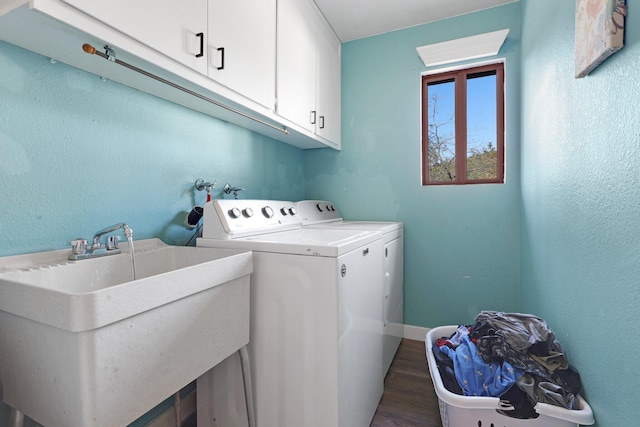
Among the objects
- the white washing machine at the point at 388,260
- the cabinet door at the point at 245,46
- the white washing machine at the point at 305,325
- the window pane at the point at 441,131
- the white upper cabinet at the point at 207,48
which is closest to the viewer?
the white upper cabinet at the point at 207,48

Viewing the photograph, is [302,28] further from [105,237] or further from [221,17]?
[105,237]

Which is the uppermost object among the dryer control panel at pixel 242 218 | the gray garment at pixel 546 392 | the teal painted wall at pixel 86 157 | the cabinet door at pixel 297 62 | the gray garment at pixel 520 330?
the cabinet door at pixel 297 62

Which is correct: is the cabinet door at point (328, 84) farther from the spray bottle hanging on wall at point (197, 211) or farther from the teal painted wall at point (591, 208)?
the teal painted wall at point (591, 208)

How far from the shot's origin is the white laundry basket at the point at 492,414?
3.06ft

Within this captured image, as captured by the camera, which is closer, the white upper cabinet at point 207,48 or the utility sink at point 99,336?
the utility sink at point 99,336

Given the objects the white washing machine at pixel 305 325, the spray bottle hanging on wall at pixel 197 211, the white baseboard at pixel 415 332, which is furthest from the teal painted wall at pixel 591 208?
the spray bottle hanging on wall at pixel 197 211

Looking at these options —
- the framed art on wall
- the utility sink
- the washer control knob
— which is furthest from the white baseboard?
the framed art on wall

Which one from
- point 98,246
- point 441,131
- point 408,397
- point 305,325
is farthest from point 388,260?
point 98,246

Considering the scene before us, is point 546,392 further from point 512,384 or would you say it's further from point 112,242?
point 112,242

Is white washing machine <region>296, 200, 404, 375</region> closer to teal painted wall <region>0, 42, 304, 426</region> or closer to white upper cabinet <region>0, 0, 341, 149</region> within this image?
white upper cabinet <region>0, 0, 341, 149</region>

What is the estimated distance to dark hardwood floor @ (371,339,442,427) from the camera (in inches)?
58.4

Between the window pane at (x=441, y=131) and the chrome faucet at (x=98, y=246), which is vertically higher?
the window pane at (x=441, y=131)

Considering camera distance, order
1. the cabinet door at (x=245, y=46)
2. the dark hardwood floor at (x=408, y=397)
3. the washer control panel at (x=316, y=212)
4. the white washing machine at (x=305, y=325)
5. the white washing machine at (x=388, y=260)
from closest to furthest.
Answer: the white washing machine at (x=305, y=325), the cabinet door at (x=245, y=46), the dark hardwood floor at (x=408, y=397), the white washing machine at (x=388, y=260), the washer control panel at (x=316, y=212)

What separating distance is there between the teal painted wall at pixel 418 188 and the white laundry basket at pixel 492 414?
3.79 ft
